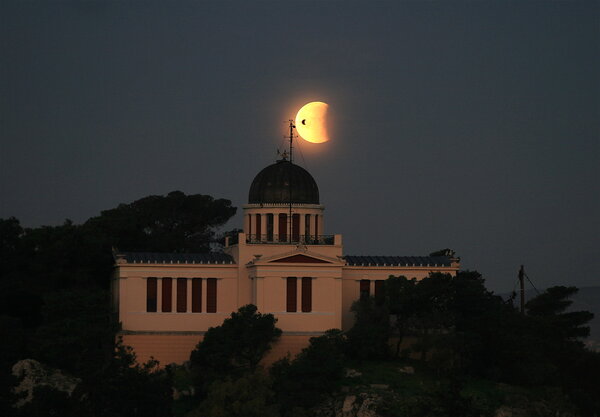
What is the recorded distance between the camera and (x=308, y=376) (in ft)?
253

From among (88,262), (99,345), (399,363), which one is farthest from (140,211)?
(399,363)

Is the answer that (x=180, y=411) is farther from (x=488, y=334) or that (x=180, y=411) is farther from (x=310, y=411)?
(x=488, y=334)

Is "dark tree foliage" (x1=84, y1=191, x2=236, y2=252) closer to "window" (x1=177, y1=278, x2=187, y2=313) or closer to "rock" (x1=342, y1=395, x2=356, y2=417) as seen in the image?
"window" (x1=177, y1=278, x2=187, y2=313)

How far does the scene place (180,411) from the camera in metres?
77.7

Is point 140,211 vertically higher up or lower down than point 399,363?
higher up

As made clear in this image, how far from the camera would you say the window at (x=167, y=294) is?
85.3m

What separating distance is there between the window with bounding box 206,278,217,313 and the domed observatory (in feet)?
11.3

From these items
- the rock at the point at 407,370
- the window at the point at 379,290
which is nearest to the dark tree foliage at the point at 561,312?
the window at the point at 379,290

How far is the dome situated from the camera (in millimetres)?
87688

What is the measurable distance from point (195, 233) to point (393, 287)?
Answer: 27.7m

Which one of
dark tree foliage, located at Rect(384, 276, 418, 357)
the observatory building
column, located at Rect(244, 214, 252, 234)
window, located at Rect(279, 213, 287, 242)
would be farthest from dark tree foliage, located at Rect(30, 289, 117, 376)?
dark tree foliage, located at Rect(384, 276, 418, 357)

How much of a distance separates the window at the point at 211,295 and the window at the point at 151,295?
3.26m

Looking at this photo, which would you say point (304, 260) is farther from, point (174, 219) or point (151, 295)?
point (174, 219)

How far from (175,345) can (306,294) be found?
8.49m
